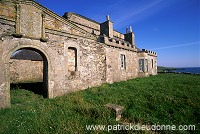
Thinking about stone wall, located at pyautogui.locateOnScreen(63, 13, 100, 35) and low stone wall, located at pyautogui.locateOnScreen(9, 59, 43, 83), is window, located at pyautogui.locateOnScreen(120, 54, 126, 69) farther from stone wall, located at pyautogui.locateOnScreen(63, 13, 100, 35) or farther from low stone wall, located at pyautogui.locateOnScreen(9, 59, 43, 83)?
low stone wall, located at pyautogui.locateOnScreen(9, 59, 43, 83)

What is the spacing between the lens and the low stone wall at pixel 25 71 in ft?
59.3

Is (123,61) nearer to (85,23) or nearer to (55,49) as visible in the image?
(55,49)

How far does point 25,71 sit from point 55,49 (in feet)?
43.6

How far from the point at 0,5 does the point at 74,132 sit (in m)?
7.70

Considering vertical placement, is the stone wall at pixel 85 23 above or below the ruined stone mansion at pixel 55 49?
above

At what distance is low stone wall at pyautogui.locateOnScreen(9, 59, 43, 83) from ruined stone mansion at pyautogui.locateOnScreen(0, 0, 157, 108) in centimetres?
965

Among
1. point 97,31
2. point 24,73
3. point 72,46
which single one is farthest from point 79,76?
point 97,31

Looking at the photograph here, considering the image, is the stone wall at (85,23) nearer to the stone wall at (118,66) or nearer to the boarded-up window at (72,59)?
the stone wall at (118,66)

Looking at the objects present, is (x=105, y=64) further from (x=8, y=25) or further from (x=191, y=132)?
(x=191, y=132)

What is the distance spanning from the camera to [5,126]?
4617 mm

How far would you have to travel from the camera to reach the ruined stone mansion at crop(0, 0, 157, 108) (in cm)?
699

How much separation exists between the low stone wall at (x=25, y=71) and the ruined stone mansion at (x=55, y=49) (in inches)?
380

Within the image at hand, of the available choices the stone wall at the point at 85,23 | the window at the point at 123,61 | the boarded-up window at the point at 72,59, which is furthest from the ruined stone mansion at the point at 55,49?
the stone wall at the point at 85,23

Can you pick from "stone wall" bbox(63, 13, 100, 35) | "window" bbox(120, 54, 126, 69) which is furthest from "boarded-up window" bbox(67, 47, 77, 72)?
"stone wall" bbox(63, 13, 100, 35)
